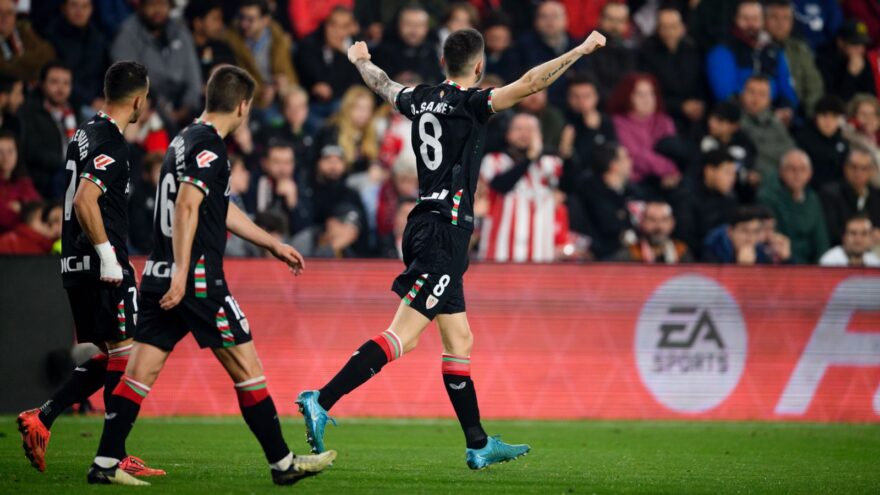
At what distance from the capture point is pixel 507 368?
13.5 meters

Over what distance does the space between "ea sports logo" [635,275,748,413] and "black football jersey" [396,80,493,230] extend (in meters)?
5.54

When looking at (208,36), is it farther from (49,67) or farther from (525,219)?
(525,219)

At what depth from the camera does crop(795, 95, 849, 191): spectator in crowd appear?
56.6 ft

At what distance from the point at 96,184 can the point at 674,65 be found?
11.1 meters

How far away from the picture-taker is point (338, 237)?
579 inches

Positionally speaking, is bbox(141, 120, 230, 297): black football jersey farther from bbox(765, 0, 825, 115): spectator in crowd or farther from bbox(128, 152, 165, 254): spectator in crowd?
bbox(765, 0, 825, 115): spectator in crowd

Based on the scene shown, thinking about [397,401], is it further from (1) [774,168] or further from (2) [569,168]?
(1) [774,168]

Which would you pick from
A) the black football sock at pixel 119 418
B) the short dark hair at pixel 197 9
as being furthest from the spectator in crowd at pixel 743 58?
the black football sock at pixel 119 418

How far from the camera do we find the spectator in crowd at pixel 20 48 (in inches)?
581

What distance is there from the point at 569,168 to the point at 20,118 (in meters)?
6.33

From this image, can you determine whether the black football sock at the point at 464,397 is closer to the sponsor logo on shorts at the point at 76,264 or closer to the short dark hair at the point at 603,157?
the sponsor logo on shorts at the point at 76,264

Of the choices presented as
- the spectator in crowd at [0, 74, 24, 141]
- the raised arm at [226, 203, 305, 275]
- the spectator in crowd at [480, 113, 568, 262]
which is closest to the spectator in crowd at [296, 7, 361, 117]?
the spectator in crowd at [480, 113, 568, 262]

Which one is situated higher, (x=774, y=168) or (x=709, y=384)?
(x=774, y=168)

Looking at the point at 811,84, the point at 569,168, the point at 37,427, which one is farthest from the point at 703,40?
the point at 37,427
